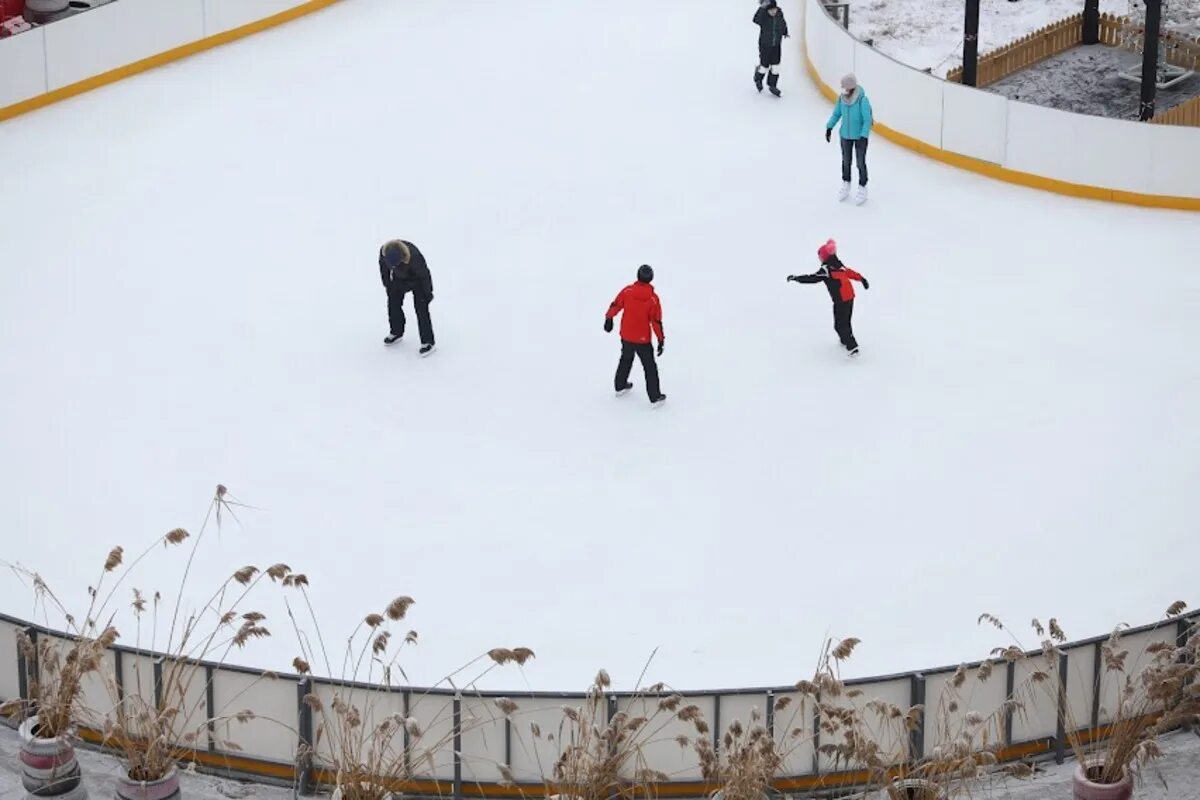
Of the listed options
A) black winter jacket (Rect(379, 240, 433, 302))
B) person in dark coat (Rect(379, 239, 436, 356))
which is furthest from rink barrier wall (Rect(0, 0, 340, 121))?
black winter jacket (Rect(379, 240, 433, 302))

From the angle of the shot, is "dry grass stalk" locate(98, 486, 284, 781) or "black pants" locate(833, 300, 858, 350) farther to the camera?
"black pants" locate(833, 300, 858, 350)

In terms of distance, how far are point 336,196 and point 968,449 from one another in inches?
290

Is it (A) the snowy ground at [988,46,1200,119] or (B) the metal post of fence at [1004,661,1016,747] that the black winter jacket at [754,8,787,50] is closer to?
(A) the snowy ground at [988,46,1200,119]

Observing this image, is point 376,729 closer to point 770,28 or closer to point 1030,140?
point 1030,140

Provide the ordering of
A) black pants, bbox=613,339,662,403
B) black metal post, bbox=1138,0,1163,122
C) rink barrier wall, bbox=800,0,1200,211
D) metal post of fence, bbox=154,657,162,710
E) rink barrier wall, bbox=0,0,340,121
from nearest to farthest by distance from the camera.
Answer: metal post of fence, bbox=154,657,162,710 → black pants, bbox=613,339,662,403 → rink barrier wall, bbox=800,0,1200,211 → rink barrier wall, bbox=0,0,340,121 → black metal post, bbox=1138,0,1163,122

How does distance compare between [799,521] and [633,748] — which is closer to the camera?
[633,748]

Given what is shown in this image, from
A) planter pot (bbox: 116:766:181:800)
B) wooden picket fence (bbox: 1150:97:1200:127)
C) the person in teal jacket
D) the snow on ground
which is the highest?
the person in teal jacket

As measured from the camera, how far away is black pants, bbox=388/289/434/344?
59.5 ft

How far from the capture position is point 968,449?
17.0 meters

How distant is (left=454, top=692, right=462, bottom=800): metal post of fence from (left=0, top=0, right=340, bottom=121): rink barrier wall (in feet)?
43.7

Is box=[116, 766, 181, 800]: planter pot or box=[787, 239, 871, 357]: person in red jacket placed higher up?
box=[787, 239, 871, 357]: person in red jacket

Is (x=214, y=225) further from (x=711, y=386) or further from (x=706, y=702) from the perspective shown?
(x=706, y=702)

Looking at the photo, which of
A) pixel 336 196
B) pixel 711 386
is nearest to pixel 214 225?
pixel 336 196

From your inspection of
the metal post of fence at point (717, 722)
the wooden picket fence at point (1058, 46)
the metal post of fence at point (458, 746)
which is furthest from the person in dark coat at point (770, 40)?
the metal post of fence at point (458, 746)
